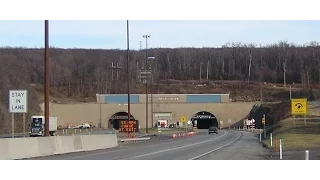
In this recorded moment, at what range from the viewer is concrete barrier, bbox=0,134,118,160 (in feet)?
84.3

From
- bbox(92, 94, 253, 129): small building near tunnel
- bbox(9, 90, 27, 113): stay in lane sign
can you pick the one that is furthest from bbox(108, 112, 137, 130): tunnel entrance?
bbox(9, 90, 27, 113): stay in lane sign

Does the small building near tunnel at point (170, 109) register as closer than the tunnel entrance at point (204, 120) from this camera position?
Yes

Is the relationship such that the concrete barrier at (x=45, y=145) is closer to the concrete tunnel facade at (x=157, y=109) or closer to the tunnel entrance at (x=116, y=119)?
the concrete tunnel facade at (x=157, y=109)

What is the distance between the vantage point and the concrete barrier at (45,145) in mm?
25703

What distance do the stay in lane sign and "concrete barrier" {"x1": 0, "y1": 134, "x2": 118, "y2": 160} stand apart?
1493 mm

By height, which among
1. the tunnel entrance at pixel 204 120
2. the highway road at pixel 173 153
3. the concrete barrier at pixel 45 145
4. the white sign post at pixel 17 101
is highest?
the white sign post at pixel 17 101

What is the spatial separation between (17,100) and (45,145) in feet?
11.1

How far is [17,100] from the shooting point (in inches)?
1083

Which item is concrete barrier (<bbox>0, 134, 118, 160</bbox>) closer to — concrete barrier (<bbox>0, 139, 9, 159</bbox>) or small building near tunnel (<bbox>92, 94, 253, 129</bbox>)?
concrete barrier (<bbox>0, 139, 9, 159</bbox>)

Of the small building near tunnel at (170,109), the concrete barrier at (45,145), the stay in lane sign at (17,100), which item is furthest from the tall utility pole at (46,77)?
the small building near tunnel at (170,109)

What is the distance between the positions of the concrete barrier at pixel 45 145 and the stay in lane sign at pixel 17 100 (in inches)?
58.8

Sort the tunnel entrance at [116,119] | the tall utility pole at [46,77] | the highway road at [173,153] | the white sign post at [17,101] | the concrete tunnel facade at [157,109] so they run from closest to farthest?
the white sign post at [17,101]
the highway road at [173,153]
the tall utility pole at [46,77]
the concrete tunnel facade at [157,109]
the tunnel entrance at [116,119]
